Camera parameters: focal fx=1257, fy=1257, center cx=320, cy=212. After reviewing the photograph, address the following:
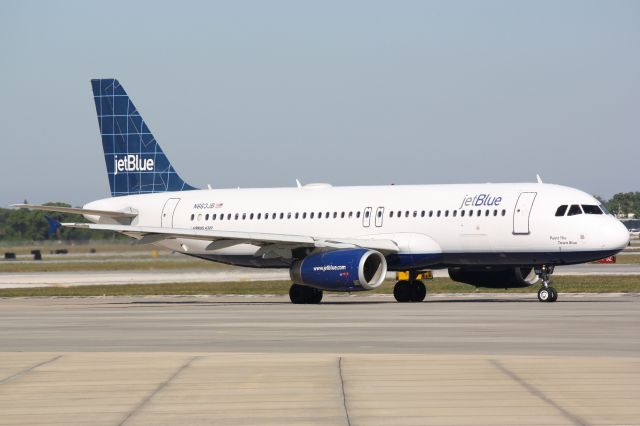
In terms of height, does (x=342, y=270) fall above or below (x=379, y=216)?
below

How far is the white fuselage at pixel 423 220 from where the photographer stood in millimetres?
37219

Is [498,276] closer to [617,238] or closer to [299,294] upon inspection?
[617,238]

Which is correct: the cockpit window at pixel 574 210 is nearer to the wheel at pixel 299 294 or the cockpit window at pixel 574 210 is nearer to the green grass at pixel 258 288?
the green grass at pixel 258 288

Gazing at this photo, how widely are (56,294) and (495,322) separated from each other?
25560mm

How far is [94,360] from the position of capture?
63.4ft

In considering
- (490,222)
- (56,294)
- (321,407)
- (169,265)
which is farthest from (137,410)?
(169,265)

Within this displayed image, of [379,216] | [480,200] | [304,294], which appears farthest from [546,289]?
[304,294]

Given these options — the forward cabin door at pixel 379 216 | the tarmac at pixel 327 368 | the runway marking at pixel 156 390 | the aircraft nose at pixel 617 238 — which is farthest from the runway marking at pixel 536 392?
the forward cabin door at pixel 379 216

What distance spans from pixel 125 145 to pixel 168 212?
440 centimetres

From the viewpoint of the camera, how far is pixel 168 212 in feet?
151

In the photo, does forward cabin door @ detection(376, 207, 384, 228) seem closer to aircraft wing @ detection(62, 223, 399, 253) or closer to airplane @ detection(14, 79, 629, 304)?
airplane @ detection(14, 79, 629, 304)

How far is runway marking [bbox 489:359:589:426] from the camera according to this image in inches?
500

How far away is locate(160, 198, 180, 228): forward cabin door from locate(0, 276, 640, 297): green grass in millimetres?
3930

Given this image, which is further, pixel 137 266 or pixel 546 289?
pixel 137 266
